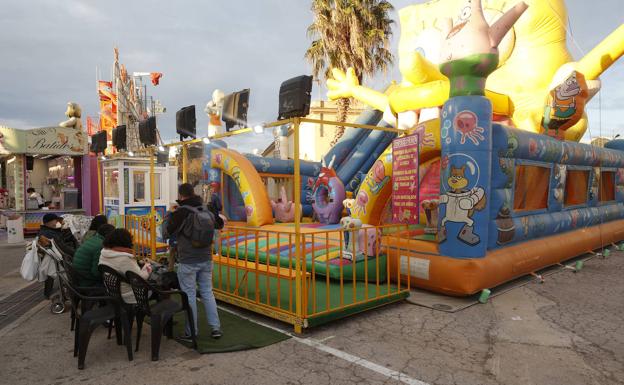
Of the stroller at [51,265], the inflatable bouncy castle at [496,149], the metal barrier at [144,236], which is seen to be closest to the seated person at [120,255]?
the stroller at [51,265]

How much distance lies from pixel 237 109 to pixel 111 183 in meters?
6.54

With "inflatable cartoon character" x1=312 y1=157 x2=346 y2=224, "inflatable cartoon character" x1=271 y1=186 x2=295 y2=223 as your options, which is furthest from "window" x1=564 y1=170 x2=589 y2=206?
"inflatable cartoon character" x1=271 y1=186 x2=295 y2=223

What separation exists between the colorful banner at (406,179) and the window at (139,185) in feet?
22.6

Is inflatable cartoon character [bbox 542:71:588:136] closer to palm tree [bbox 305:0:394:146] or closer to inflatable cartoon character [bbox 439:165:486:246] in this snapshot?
inflatable cartoon character [bbox 439:165:486:246]

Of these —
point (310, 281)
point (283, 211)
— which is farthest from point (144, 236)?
point (283, 211)

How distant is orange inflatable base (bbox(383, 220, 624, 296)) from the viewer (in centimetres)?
595

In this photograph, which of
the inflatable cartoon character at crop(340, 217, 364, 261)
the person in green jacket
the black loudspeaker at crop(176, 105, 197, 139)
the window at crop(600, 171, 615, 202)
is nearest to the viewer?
the person in green jacket

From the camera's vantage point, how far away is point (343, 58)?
604 inches

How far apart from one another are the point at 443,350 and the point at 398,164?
2799mm

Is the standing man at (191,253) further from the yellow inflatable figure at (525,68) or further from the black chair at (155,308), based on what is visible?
the yellow inflatable figure at (525,68)

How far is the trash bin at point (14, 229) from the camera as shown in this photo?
41.0ft

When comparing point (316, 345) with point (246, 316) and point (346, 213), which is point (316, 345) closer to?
point (246, 316)

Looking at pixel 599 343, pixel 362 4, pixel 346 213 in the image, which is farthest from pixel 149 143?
pixel 362 4

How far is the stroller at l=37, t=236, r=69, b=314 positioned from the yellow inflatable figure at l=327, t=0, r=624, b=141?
7.47 metres
